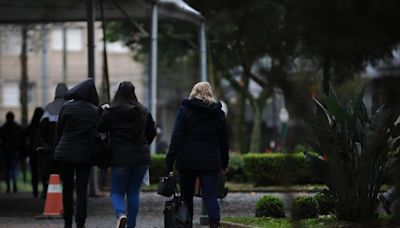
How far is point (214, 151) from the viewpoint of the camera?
33.2 feet

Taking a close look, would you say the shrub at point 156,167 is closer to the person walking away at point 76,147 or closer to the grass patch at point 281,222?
the grass patch at point 281,222

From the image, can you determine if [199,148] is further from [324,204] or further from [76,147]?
[324,204]

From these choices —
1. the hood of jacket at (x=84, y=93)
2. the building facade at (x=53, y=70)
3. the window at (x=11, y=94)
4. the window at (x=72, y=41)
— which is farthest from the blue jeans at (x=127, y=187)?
the window at (x=11, y=94)

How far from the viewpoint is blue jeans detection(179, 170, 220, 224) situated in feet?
32.9

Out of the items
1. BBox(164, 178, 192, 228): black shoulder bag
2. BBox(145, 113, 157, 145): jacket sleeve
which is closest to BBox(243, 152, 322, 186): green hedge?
BBox(145, 113, 157, 145): jacket sleeve

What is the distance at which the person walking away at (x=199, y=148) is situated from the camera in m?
10.0

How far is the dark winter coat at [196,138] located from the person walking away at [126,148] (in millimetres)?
→ 412

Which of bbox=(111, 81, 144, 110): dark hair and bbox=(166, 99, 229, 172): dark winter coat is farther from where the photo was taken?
bbox=(111, 81, 144, 110): dark hair

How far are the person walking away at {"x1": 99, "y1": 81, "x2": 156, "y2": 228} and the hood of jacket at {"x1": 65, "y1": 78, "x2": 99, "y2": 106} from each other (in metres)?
0.81

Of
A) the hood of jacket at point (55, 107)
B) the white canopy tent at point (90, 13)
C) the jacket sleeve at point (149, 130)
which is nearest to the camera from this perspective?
the jacket sleeve at point (149, 130)

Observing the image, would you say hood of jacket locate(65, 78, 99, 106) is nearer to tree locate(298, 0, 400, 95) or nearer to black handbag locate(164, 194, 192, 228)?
black handbag locate(164, 194, 192, 228)

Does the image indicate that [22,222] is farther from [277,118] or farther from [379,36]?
[277,118]

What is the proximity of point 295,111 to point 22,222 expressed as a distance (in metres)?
8.72

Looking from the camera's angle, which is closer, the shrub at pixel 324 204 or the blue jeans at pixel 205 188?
the blue jeans at pixel 205 188
